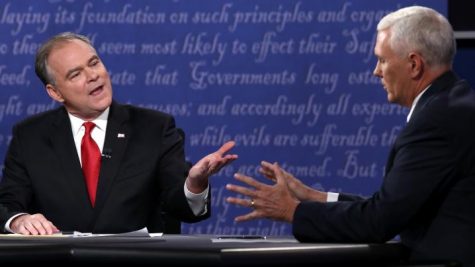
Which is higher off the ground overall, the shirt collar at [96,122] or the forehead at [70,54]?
the forehead at [70,54]

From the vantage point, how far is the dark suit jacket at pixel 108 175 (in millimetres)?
3766

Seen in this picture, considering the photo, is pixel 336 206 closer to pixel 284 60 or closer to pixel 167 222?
pixel 167 222

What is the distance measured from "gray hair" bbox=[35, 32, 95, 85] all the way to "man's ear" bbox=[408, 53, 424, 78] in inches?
62.3

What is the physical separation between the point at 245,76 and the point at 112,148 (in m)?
1.73

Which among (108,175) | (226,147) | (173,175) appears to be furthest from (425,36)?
(108,175)

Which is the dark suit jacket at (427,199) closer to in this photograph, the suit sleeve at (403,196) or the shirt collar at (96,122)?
the suit sleeve at (403,196)

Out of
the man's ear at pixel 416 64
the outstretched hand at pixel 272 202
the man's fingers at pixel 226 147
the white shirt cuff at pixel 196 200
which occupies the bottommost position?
the white shirt cuff at pixel 196 200

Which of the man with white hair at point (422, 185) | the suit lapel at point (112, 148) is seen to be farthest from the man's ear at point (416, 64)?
the suit lapel at point (112, 148)

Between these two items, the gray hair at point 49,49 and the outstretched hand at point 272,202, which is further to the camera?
the gray hair at point 49,49

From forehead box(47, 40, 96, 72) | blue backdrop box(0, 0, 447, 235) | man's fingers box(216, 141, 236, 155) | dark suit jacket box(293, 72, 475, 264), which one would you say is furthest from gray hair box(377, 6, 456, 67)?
blue backdrop box(0, 0, 447, 235)

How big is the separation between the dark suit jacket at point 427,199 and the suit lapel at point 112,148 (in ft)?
4.17

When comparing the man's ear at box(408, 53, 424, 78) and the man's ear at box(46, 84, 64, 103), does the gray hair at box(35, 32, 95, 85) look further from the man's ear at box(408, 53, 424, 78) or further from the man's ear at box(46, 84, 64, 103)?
the man's ear at box(408, 53, 424, 78)

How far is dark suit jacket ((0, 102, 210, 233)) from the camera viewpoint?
377 centimetres

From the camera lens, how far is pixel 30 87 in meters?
5.54
